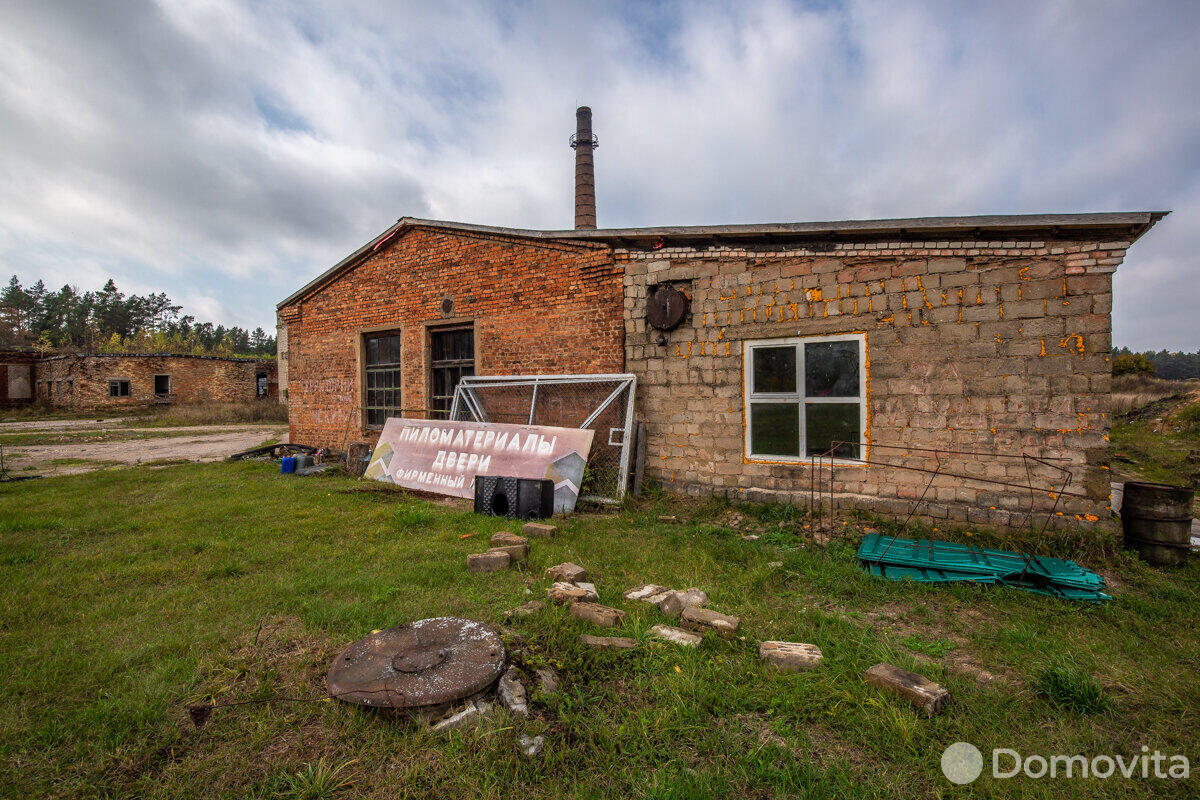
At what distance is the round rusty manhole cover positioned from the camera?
2.39m

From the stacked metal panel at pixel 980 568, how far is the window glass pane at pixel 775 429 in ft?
5.53

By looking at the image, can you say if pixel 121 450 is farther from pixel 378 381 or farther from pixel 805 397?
pixel 805 397

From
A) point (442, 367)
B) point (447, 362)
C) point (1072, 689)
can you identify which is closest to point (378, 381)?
point (442, 367)

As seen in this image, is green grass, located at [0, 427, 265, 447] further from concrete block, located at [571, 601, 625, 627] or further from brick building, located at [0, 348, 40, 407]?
concrete block, located at [571, 601, 625, 627]

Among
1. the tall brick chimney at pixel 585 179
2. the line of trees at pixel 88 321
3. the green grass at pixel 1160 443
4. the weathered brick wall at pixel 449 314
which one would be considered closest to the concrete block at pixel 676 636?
the weathered brick wall at pixel 449 314

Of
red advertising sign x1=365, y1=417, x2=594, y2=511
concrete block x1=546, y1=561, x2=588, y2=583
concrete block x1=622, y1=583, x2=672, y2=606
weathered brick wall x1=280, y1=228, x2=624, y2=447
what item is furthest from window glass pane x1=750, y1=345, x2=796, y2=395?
concrete block x1=546, y1=561, x2=588, y2=583

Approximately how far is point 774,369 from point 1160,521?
3712mm

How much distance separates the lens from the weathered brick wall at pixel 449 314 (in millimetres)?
7746

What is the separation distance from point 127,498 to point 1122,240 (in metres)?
12.4

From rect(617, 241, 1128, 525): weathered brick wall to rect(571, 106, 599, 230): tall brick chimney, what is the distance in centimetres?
984

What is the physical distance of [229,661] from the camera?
2822mm

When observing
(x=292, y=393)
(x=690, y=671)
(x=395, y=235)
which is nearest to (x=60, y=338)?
(x=292, y=393)

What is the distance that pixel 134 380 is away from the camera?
26.3m

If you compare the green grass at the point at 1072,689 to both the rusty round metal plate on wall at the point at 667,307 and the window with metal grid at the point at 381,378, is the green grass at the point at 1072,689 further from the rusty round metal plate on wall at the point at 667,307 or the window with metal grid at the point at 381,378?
the window with metal grid at the point at 381,378
